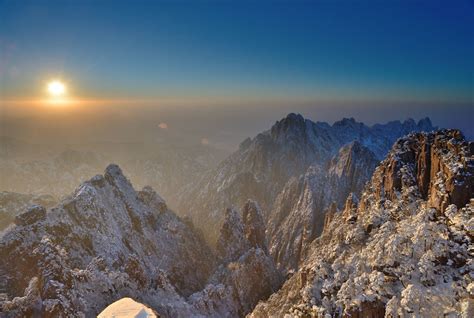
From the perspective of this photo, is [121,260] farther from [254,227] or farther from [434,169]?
[434,169]

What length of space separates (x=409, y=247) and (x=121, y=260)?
2410 inches

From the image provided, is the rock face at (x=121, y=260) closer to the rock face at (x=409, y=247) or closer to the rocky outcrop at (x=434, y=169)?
the rock face at (x=409, y=247)

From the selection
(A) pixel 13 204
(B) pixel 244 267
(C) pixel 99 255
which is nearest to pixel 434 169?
(B) pixel 244 267

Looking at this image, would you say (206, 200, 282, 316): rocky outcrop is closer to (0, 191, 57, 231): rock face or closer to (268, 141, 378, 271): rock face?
(268, 141, 378, 271): rock face

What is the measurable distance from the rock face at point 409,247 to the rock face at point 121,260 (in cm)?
2757

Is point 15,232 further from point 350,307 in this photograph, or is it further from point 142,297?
point 350,307

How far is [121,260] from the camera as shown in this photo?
251 feet

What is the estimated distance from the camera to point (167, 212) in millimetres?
113562

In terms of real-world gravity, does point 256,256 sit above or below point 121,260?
below

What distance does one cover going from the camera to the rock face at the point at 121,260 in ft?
169

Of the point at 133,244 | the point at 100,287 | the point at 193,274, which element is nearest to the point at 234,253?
the point at 193,274

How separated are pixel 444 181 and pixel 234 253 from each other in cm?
7212

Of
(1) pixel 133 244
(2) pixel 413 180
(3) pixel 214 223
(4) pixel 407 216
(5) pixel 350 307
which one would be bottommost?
(3) pixel 214 223


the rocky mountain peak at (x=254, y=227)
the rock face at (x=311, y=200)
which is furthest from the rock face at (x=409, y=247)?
the rock face at (x=311, y=200)
